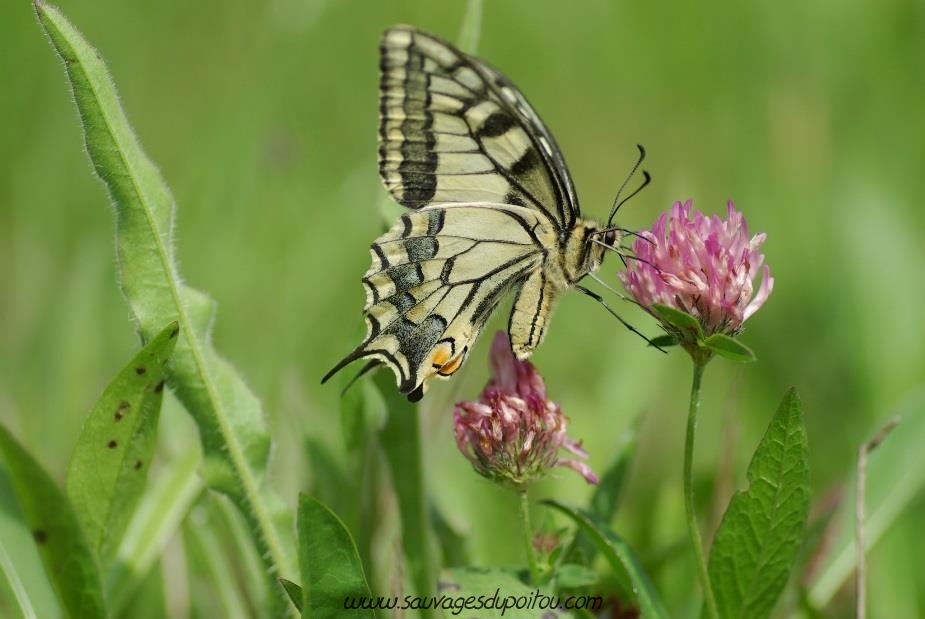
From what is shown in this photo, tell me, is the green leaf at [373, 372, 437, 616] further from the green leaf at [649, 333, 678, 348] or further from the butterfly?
the green leaf at [649, 333, 678, 348]

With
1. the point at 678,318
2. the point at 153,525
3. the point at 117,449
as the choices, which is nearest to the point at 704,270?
the point at 678,318

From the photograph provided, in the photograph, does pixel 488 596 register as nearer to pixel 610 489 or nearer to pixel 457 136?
pixel 610 489

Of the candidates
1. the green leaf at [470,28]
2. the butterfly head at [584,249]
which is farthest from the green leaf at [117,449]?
the green leaf at [470,28]

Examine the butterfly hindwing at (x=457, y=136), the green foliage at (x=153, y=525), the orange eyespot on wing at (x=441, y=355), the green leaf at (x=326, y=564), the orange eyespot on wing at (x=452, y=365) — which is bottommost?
the green foliage at (x=153, y=525)

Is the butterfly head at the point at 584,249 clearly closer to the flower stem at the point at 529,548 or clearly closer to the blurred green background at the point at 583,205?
the blurred green background at the point at 583,205

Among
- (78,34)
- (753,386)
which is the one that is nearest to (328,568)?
(78,34)

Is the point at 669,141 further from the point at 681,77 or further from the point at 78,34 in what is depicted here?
the point at 78,34

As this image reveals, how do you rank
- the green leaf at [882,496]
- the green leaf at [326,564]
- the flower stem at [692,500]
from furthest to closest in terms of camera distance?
the green leaf at [882,496] < the flower stem at [692,500] < the green leaf at [326,564]
